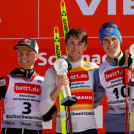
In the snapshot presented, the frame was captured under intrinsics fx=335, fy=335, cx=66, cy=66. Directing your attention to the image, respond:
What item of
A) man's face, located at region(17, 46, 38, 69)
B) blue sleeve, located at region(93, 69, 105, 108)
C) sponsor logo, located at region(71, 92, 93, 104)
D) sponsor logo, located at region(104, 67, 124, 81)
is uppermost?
man's face, located at region(17, 46, 38, 69)

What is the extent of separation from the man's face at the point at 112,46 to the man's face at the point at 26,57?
0.75 metres

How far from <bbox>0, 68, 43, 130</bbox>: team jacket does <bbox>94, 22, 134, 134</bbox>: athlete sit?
611 millimetres

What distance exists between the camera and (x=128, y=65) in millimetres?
3055

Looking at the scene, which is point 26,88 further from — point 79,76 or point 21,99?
point 79,76

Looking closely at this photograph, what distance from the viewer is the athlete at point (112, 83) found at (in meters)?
3.04

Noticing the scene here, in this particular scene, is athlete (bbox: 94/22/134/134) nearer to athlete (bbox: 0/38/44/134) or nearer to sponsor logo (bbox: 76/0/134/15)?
athlete (bbox: 0/38/44/134)

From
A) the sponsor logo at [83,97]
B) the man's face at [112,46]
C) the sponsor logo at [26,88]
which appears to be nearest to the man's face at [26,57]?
the sponsor logo at [26,88]

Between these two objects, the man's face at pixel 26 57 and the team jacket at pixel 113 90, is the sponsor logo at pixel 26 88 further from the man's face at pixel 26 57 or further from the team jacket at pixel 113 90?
the team jacket at pixel 113 90

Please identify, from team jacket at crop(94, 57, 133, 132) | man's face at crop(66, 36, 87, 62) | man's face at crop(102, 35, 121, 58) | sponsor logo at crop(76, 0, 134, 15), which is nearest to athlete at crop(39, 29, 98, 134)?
man's face at crop(66, 36, 87, 62)

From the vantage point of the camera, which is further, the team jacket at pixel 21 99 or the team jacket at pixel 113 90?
the team jacket at pixel 21 99

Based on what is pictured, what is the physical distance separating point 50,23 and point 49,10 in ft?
0.56

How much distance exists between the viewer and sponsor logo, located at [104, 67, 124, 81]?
10.3 ft

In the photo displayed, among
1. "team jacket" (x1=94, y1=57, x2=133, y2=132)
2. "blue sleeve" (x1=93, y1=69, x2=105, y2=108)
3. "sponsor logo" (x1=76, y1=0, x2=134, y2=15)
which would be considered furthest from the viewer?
"sponsor logo" (x1=76, y1=0, x2=134, y2=15)

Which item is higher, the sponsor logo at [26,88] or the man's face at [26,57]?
the man's face at [26,57]
